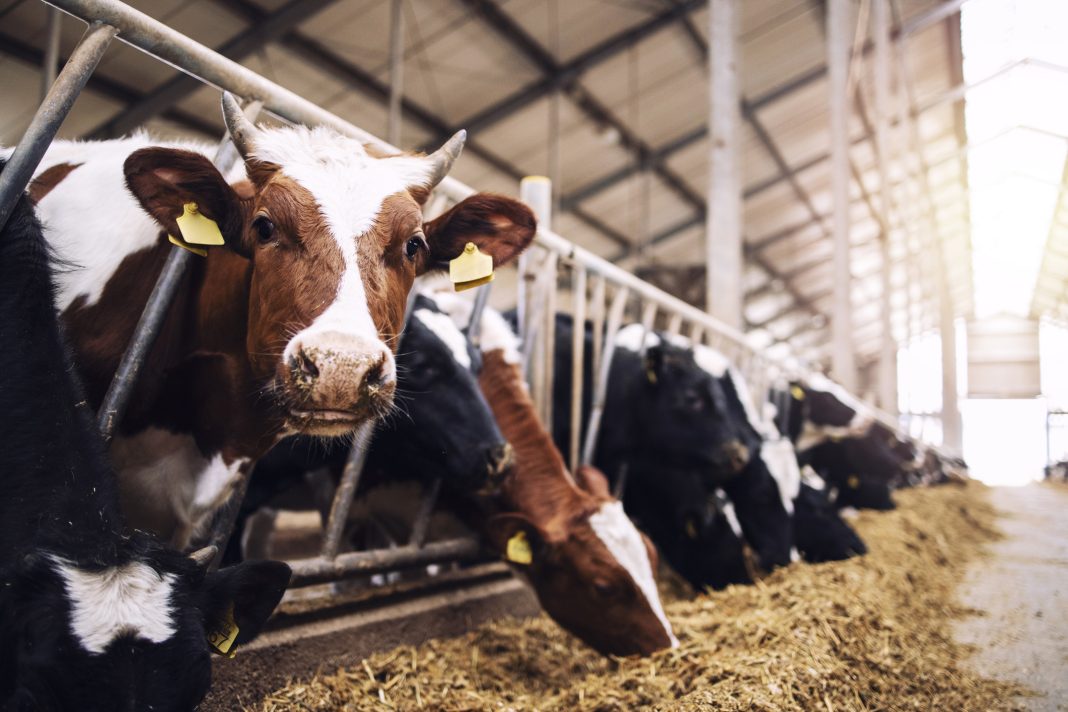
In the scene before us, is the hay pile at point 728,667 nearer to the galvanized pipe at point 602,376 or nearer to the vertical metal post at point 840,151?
the galvanized pipe at point 602,376

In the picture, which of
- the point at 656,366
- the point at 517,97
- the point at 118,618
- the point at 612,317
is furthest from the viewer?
the point at 517,97

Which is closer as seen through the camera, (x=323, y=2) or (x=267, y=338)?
(x=267, y=338)

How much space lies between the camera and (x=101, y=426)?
200 cm

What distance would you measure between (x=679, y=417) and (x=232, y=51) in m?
8.02

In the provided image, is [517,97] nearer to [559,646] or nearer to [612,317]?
[612,317]

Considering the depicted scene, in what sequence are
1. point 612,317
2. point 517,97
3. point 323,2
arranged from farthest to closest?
point 517,97 < point 323,2 < point 612,317

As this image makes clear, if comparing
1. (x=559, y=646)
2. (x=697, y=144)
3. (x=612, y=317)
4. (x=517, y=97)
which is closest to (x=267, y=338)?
(x=559, y=646)

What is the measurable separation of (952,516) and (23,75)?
10400 mm

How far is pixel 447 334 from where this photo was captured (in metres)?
3.44

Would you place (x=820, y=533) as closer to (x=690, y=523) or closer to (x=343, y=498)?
(x=690, y=523)

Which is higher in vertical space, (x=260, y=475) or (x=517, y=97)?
(x=517, y=97)

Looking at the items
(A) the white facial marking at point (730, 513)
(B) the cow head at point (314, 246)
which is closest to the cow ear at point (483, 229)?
(B) the cow head at point (314, 246)

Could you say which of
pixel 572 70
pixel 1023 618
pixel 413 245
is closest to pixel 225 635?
pixel 413 245

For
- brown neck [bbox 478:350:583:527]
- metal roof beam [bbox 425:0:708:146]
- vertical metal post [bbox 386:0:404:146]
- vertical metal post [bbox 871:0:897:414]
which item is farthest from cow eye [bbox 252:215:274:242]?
vertical metal post [bbox 871:0:897:414]
